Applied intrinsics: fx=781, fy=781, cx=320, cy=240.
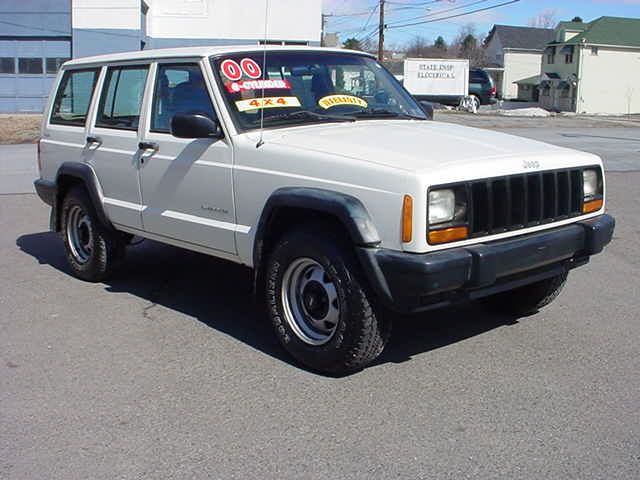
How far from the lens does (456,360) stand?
4.93 meters

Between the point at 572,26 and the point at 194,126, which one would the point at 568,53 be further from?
the point at 194,126

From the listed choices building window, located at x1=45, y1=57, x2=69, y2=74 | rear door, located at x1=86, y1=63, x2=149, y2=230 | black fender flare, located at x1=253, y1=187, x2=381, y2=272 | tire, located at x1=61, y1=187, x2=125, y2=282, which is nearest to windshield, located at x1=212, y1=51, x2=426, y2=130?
black fender flare, located at x1=253, y1=187, x2=381, y2=272

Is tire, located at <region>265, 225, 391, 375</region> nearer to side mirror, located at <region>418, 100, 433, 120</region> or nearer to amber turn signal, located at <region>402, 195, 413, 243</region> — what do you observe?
amber turn signal, located at <region>402, 195, 413, 243</region>

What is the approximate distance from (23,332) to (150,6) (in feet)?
120

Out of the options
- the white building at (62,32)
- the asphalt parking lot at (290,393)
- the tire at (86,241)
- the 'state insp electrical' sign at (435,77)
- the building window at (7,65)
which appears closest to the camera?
the asphalt parking lot at (290,393)

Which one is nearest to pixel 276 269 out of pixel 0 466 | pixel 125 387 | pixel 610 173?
pixel 125 387

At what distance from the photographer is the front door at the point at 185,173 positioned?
5227 mm

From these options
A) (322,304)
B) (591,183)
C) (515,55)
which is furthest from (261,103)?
(515,55)

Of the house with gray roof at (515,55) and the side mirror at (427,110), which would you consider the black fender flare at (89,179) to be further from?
the house with gray roof at (515,55)

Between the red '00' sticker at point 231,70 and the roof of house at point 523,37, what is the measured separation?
73.1 metres

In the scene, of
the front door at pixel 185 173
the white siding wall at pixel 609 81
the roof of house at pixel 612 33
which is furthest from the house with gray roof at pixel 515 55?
the front door at pixel 185 173

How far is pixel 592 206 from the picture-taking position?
5117 mm

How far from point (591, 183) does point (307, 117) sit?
193cm

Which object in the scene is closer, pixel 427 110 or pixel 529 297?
pixel 529 297
